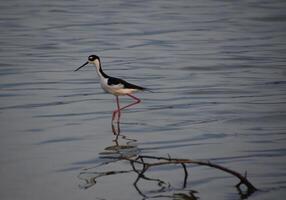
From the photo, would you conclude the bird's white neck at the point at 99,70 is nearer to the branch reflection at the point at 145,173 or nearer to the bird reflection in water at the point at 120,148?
the bird reflection in water at the point at 120,148

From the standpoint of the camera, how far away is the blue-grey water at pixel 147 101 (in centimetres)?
901

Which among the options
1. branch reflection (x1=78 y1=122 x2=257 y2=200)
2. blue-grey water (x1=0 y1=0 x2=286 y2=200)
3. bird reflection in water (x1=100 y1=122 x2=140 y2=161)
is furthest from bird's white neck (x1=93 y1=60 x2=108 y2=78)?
branch reflection (x1=78 y1=122 x2=257 y2=200)

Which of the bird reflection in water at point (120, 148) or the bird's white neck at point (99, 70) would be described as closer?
the bird reflection in water at point (120, 148)

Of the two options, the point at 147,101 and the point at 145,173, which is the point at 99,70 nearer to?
the point at 147,101

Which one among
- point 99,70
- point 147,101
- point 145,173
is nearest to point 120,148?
point 145,173

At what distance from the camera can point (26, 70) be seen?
17.7 m

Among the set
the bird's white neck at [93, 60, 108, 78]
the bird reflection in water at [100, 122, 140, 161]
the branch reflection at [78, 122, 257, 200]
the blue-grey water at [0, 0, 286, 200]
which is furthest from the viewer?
the bird's white neck at [93, 60, 108, 78]

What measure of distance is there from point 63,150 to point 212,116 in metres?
3.29

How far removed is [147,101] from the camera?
563 inches

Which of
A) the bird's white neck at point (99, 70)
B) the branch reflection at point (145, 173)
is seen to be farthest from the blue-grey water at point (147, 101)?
the bird's white neck at point (99, 70)

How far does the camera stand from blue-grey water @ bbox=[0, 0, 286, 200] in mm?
9008

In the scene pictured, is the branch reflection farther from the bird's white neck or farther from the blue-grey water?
the bird's white neck

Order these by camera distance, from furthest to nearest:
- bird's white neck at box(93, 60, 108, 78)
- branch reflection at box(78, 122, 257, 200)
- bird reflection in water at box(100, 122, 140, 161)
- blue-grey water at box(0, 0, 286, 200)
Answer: bird's white neck at box(93, 60, 108, 78) < bird reflection in water at box(100, 122, 140, 161) < blue-grey water at box(0, 0, 286, 200) < branch reflection at box(78, 122, 257, 200)

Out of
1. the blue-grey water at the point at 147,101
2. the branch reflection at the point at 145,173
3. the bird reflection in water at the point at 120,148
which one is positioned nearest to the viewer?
the branch reflection at the point at 145,173
